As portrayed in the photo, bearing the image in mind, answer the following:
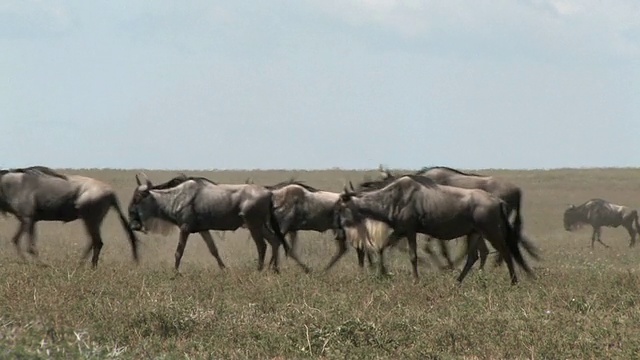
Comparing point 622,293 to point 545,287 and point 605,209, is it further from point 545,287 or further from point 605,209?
point 605,209

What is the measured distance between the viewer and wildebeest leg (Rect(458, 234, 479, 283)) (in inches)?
525

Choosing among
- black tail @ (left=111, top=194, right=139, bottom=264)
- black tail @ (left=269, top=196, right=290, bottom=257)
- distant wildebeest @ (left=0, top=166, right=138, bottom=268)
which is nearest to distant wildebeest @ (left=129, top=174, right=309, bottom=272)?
black tail @ (left=269, top=196, right=290, bottom=257)

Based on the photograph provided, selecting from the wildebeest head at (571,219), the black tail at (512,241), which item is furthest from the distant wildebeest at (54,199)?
the wildebeest head at (571,219)

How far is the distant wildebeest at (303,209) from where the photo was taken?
52.7ft

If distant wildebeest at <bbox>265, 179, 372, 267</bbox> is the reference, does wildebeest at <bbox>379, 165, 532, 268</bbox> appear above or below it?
above

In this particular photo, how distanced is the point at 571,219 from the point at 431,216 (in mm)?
17492

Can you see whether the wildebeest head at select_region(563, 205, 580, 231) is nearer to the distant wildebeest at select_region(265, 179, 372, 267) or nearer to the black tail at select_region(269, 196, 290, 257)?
the distant wildebeest at select_region(265, 179, 372, 267)

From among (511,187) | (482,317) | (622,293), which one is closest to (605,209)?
(511,187)

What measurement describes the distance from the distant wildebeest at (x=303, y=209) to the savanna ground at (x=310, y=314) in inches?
43.4

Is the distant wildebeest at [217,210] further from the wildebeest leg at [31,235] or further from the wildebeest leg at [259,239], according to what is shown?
the wildebeest leg at [31,235]

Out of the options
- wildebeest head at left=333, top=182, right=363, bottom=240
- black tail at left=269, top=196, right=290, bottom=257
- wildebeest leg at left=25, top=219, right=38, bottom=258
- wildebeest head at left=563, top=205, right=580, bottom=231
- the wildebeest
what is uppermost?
the wildebeest

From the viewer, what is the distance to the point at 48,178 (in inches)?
617

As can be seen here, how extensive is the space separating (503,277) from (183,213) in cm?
497

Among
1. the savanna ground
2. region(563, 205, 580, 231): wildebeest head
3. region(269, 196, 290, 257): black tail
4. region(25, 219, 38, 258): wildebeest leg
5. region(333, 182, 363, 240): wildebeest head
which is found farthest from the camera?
region(563, 205, 580, 231): wildebeest head
